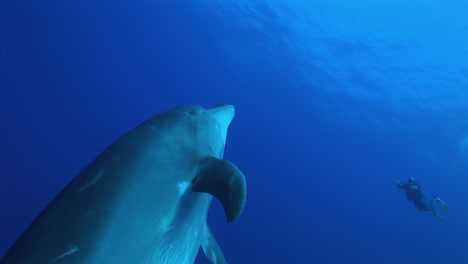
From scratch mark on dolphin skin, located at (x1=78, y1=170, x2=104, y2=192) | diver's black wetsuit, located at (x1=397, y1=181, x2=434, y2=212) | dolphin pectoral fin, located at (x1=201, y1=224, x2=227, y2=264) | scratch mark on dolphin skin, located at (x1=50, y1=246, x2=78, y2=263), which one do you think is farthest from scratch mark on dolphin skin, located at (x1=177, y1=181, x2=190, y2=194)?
diver's black wetsuit, located at (x1=397, y1=181, x2=434, y2=212)

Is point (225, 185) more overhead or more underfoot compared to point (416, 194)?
more underfoot

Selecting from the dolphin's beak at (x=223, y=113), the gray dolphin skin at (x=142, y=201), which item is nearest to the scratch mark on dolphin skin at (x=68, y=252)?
the gray dolphin skin at (x=142, y=201)

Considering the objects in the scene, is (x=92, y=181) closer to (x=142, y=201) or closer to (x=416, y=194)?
(x=142, y=201)

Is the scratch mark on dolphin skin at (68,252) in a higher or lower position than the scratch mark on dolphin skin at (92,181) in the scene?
lower

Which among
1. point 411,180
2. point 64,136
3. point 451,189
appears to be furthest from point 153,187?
point 451,189


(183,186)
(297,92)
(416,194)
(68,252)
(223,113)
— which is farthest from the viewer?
(297,92)

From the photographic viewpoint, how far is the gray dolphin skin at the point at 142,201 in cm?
233

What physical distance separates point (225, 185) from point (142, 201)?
0.56 meters

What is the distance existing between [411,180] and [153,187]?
13.5 metres

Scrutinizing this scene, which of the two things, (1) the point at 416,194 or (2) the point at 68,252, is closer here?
(2) the point at 68,252

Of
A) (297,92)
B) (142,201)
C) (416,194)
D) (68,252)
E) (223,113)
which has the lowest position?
(68,252)

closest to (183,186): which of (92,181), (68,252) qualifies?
(92,181)

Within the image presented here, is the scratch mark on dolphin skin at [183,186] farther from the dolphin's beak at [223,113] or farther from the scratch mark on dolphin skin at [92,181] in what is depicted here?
the dolphin's beak at [223,113]

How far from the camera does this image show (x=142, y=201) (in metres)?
2.62
